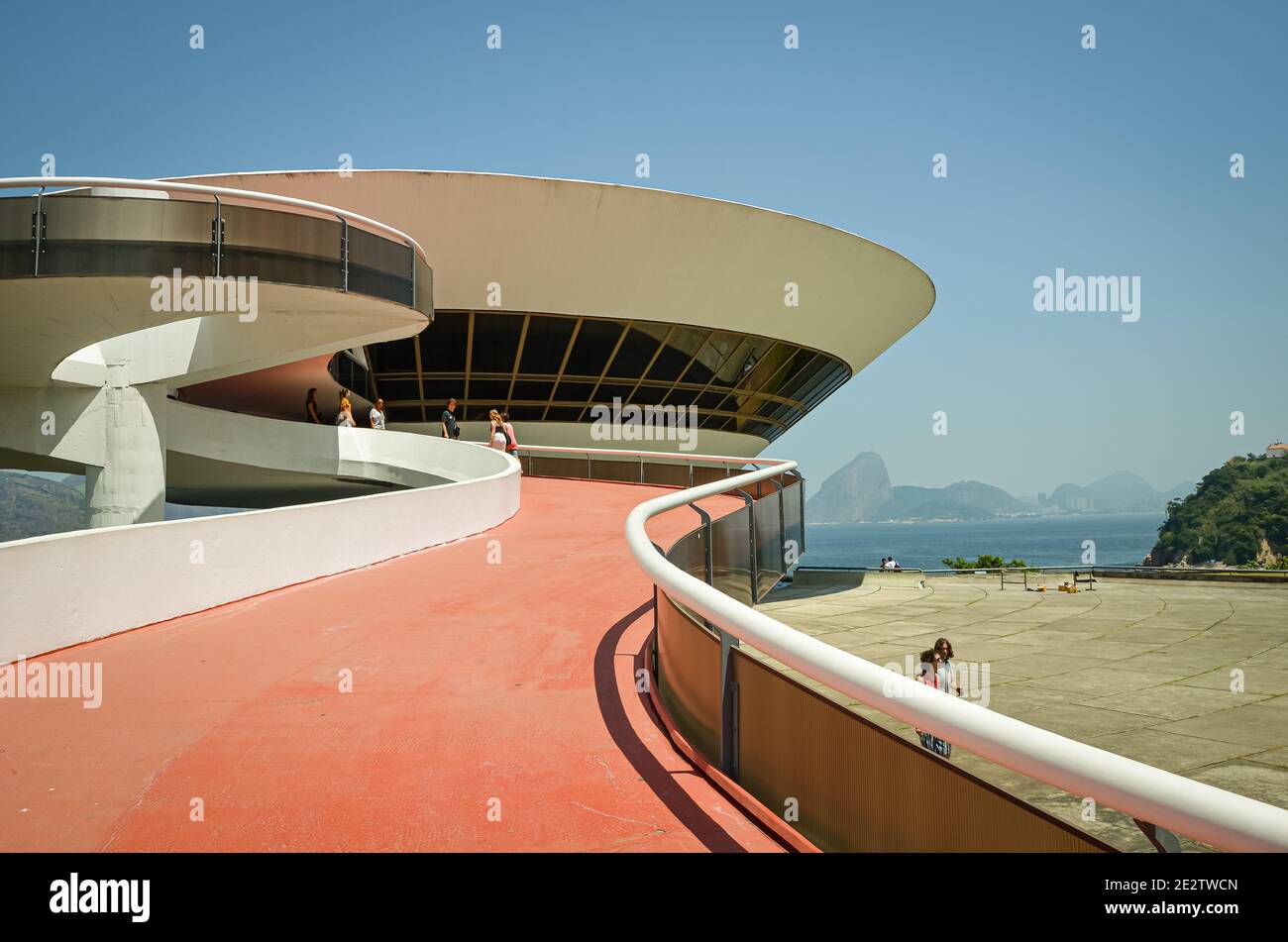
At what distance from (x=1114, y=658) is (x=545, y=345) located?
18.6 m

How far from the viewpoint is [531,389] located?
31.1 metres

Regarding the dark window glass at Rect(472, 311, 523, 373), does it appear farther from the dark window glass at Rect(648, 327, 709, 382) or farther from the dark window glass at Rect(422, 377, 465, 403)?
the dark window glass at Rect(648, 327, 709, 382)

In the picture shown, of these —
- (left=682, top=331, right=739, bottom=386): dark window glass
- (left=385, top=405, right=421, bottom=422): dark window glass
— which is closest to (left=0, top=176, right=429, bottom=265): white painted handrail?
(left=385, top=405, right=421, bottom=422): dark window glass

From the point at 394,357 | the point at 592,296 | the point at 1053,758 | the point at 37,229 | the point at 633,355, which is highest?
the point at 592,296

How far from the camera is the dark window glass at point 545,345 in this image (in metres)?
29.8

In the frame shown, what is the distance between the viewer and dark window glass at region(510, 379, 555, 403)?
30938mm

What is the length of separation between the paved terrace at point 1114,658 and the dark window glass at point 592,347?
985 centimetres

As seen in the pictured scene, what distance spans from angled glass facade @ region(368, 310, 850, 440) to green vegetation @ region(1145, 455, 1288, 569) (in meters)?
63.5

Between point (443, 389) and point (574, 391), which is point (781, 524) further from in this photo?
point (443, 389)

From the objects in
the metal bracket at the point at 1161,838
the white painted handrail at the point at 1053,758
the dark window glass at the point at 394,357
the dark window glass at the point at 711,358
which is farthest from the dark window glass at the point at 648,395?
the metal bracket at the point at 1161,838

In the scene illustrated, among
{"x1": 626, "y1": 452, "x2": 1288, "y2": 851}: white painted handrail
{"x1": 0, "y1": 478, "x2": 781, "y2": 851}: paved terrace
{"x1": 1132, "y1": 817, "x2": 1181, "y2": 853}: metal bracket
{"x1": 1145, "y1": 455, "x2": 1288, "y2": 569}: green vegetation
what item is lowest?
{"x1": 1145, "y1": 455, "x2": 1288, "y2": 569}: green vegetation

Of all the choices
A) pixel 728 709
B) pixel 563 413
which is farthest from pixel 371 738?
pixel 563 413
